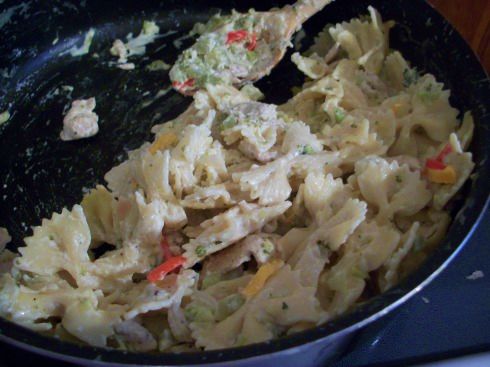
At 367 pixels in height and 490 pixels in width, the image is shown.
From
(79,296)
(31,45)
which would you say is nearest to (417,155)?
(79,296)

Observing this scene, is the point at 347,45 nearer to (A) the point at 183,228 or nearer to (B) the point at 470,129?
(B) the point at 470,129

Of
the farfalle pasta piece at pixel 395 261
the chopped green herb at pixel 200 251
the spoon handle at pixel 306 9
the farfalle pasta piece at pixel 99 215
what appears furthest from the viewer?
the spoon handle at pixel 306 9

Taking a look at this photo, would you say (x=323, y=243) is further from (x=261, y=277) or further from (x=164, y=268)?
(x=164, y=268)

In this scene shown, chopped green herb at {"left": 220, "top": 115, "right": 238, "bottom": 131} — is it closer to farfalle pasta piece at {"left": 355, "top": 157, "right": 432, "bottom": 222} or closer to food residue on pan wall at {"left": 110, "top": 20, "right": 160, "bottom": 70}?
farfalle pasta piece at {"left": 355, "top": 157, "right": 432, "bottom": 222}

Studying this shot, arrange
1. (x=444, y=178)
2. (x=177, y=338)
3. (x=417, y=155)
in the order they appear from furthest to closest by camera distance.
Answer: (x=417, y=155) → (x=444, y=178) → (x=177, y=338)

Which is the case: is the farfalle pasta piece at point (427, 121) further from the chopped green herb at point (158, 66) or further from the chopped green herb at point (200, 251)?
the chopped green herb at point (158, 66)

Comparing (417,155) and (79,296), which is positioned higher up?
(79,296)

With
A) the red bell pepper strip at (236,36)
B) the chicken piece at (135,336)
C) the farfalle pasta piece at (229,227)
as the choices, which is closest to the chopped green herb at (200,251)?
the farfalle pasta piece at (229,227)
